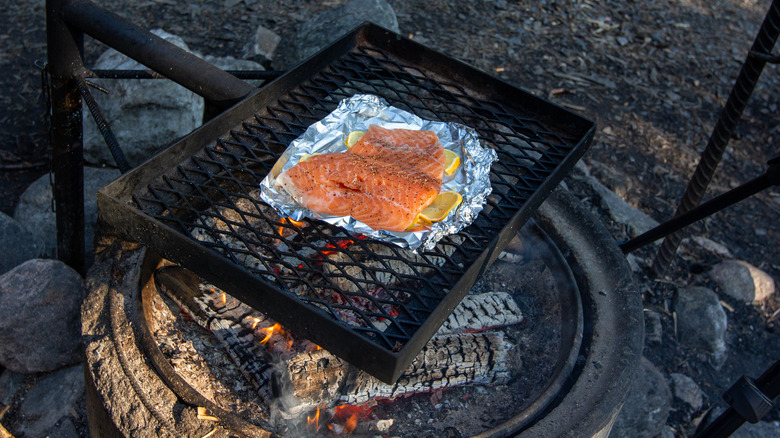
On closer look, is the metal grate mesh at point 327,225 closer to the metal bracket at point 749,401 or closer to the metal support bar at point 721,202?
the metal support bar at point 721,202

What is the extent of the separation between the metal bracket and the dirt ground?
1.26 meters

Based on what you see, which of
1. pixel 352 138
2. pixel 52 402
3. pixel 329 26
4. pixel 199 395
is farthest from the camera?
pixel 329 26

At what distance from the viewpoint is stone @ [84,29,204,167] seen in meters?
4.25

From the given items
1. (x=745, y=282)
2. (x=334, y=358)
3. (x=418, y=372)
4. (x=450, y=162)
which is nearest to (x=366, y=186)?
(x=450, y=162)

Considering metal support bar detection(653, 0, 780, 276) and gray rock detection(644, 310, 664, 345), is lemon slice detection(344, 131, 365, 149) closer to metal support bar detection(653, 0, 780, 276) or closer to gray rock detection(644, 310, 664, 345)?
metal support bar detection(653, 0, 780, 276)

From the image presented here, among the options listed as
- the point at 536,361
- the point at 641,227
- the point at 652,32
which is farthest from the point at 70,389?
the point at 652,32

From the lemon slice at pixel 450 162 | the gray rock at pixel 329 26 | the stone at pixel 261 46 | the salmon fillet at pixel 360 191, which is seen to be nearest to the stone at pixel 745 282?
the lemon slice at pixel 450 162

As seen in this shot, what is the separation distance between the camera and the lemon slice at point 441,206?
256 cm

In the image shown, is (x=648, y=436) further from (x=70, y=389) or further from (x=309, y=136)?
(x=70, y=389)

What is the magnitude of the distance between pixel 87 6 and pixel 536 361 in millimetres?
2711

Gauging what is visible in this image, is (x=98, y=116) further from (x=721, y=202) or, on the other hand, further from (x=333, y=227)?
(x=721, y=202)

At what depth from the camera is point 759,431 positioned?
3570 mm

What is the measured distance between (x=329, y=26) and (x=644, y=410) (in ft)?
12.8

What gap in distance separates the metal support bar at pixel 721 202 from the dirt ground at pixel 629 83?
1302 mm
